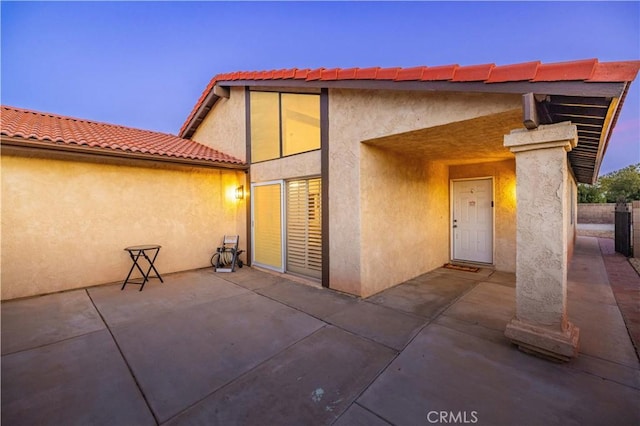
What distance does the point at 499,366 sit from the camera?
2.60 m

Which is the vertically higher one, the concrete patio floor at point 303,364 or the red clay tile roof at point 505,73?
the red clay tile roof at point 505,73

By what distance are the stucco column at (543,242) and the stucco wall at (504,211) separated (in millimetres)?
4135

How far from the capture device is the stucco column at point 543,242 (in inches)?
104

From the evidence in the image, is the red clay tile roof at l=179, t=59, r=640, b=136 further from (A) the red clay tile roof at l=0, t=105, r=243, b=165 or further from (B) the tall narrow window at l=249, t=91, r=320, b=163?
(A) the red clay tile roof at l=0, t=105, r=243, b=165

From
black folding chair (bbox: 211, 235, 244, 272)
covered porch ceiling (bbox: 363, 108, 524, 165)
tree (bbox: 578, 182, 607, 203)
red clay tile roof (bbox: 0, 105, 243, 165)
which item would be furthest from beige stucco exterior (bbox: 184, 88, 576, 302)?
tree (bbox: 578, 182, 607, 203)

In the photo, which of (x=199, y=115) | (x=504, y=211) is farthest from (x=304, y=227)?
(x=199, y=115)

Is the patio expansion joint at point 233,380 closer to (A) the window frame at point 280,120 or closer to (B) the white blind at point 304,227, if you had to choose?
(B) the white blind at point 304,227

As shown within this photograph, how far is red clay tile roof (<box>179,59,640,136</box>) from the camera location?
2.19 metres

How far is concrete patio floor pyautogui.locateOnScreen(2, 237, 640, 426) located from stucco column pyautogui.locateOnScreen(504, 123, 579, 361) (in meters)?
0.26

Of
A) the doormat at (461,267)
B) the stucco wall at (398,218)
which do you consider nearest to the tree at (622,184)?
the doormat at (461,267)

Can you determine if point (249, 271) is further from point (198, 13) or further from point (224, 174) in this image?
point (198, 13)

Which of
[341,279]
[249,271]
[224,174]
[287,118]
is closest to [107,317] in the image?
[249,271]

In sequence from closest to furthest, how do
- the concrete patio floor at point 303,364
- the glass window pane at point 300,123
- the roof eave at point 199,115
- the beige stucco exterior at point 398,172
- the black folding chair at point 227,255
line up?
the concrete patio floor at point 303,364 < the beige stucco exterior at point 398,172 < the glass window pane at point 300,123 < the black folding chair at point 227,255 < the roof eave at point 199,115

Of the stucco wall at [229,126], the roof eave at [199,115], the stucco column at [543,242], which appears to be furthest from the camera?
the roof eave at [199,115]
